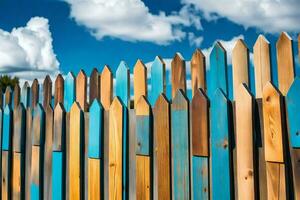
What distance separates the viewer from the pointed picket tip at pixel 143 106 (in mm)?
2391

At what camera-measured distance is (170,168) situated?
7.46 feet

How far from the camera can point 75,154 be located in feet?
9.44

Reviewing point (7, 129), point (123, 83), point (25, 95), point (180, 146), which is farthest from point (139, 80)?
point (7, 129)

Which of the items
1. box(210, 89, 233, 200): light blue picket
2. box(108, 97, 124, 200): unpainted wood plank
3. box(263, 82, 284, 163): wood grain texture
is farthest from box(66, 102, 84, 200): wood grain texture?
box(263, 82, 284, 163): wood grain texture

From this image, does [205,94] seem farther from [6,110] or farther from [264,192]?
[6,110]

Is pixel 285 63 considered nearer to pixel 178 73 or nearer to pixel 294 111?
pixel 294 111

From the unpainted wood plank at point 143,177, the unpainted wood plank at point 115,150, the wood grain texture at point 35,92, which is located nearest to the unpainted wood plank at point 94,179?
the unpainted wood plank at point 115,150

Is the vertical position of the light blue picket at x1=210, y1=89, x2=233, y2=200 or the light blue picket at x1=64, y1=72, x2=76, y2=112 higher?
the light blue picket at x1=64, y1=72, x2=76, y2=112

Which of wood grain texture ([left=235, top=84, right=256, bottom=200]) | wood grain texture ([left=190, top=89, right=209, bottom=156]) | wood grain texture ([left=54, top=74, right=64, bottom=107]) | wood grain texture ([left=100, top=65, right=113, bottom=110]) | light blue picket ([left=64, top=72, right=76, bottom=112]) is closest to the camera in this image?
wood grain texture ([left=235, top=84, right=256, bottom=200])

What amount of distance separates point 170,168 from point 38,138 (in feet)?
4.91

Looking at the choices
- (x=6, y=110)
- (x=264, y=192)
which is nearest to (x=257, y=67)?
(x=264, y=192)

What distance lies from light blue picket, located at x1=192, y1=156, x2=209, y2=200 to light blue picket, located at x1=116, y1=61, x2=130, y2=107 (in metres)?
0.77

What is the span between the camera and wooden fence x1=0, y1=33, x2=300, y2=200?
73.7 inches

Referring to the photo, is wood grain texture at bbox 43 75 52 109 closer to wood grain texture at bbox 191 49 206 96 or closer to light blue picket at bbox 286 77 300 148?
wood grain texture at bbox 191 49 206 96
